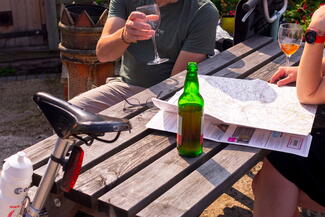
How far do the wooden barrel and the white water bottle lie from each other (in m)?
2.44

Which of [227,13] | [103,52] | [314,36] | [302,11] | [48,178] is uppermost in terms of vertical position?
[314,36]

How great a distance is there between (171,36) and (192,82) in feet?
3.77

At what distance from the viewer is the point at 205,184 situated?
63.5 inches

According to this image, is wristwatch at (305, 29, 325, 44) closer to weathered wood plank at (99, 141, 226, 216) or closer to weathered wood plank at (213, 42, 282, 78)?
weathered wood plank at (213, 42, 282, 78)

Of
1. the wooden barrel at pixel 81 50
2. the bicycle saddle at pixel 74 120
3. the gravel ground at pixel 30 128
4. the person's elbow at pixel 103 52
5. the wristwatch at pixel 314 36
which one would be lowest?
the gravel ground at pixel 30 128

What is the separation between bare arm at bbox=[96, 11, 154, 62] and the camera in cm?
237

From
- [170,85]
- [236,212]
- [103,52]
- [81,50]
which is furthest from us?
[81,50]

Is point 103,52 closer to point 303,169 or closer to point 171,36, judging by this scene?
point 171,36

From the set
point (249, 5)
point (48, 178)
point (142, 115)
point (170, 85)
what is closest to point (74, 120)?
point (48, 178)

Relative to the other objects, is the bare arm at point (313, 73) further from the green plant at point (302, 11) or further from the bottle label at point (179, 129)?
the green plant at point (302, 11)

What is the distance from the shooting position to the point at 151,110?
2.17 meters

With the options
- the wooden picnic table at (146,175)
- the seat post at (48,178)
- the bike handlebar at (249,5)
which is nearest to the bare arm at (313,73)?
the wooden picnic table at (146,175)

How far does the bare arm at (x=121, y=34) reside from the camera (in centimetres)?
237

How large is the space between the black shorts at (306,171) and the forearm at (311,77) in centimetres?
26
